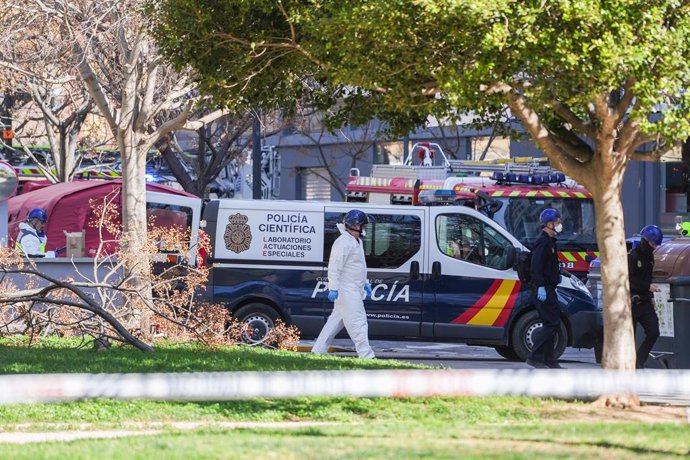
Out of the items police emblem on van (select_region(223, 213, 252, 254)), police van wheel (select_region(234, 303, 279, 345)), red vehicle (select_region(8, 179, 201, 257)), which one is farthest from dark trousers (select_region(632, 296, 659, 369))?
red vehicle (select_region(8, 179, 201, 257))

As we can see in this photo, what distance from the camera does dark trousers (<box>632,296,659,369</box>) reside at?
12383mm

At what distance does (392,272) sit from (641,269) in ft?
13.4

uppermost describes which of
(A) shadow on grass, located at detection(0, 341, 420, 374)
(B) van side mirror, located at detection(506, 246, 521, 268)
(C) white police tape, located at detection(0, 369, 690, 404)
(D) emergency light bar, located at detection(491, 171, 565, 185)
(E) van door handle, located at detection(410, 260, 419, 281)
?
(D) emergency light bar, located at detection(491, 171, 565, 185)

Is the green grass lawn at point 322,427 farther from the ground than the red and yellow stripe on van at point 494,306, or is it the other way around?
the red and yellow stripe on van at point 494,306

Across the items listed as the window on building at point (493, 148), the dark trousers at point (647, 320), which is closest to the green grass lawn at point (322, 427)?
the dark trousers at point (647, 320)

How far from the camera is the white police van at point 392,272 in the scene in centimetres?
1562

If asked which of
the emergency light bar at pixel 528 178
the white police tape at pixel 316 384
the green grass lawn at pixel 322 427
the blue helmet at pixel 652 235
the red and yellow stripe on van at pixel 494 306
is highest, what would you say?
the emergency light bar at pixel 528 178

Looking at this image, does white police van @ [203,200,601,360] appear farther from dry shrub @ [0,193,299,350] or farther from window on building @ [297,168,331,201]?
window on building @ [297,168,331,201]

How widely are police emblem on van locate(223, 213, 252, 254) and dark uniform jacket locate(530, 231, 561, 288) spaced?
4063 mm

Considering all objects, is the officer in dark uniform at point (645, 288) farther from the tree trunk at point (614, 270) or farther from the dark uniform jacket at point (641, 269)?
the tree trunk at point (614, 270)

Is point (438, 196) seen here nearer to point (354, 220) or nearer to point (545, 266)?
point (354, 220)

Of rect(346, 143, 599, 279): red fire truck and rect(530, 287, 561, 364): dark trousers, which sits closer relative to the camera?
rect(530, 287, 561, 364): dark trousers

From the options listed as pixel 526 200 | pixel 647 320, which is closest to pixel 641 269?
pixel 647 320

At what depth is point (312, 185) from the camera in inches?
1644
